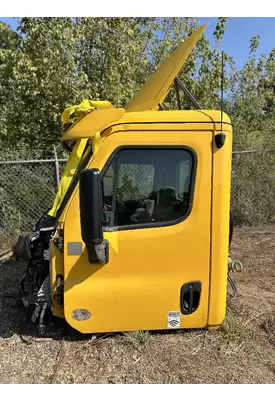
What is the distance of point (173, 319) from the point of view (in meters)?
2.89

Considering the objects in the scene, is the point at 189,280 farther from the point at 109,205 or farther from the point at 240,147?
the point at 240,147

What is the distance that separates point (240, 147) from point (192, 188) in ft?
19.2

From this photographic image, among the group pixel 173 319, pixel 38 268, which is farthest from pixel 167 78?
pixel 38 268

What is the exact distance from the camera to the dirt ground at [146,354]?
257 cm

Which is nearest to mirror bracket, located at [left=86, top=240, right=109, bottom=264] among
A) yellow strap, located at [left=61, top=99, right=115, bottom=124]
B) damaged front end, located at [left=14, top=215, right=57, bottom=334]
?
damaged front end, located at [left=14, top=215, right=57, bottom=334]

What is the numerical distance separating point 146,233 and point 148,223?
0.08 m

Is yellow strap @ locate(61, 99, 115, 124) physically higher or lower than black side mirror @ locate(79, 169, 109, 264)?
higher

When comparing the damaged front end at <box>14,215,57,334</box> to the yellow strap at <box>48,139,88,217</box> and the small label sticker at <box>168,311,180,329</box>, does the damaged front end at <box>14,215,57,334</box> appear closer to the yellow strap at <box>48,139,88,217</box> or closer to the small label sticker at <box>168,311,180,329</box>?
the yellow strap at <box>48,139,88,217</box>

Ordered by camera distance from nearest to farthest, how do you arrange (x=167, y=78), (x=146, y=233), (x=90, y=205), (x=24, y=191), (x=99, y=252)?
(x=90, y=205) → (x=99, y=252) → (x=146, y=233) → (x=167, y=78) → (x=24, y=191)

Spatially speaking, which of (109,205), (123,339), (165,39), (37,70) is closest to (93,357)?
(123,339)

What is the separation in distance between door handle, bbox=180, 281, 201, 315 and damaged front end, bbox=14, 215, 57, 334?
1.13m

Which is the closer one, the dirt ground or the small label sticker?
the dirt ground

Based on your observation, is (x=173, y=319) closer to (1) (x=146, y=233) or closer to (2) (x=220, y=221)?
(1) (x=146, y=233)

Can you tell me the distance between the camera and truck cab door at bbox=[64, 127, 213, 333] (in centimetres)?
272
